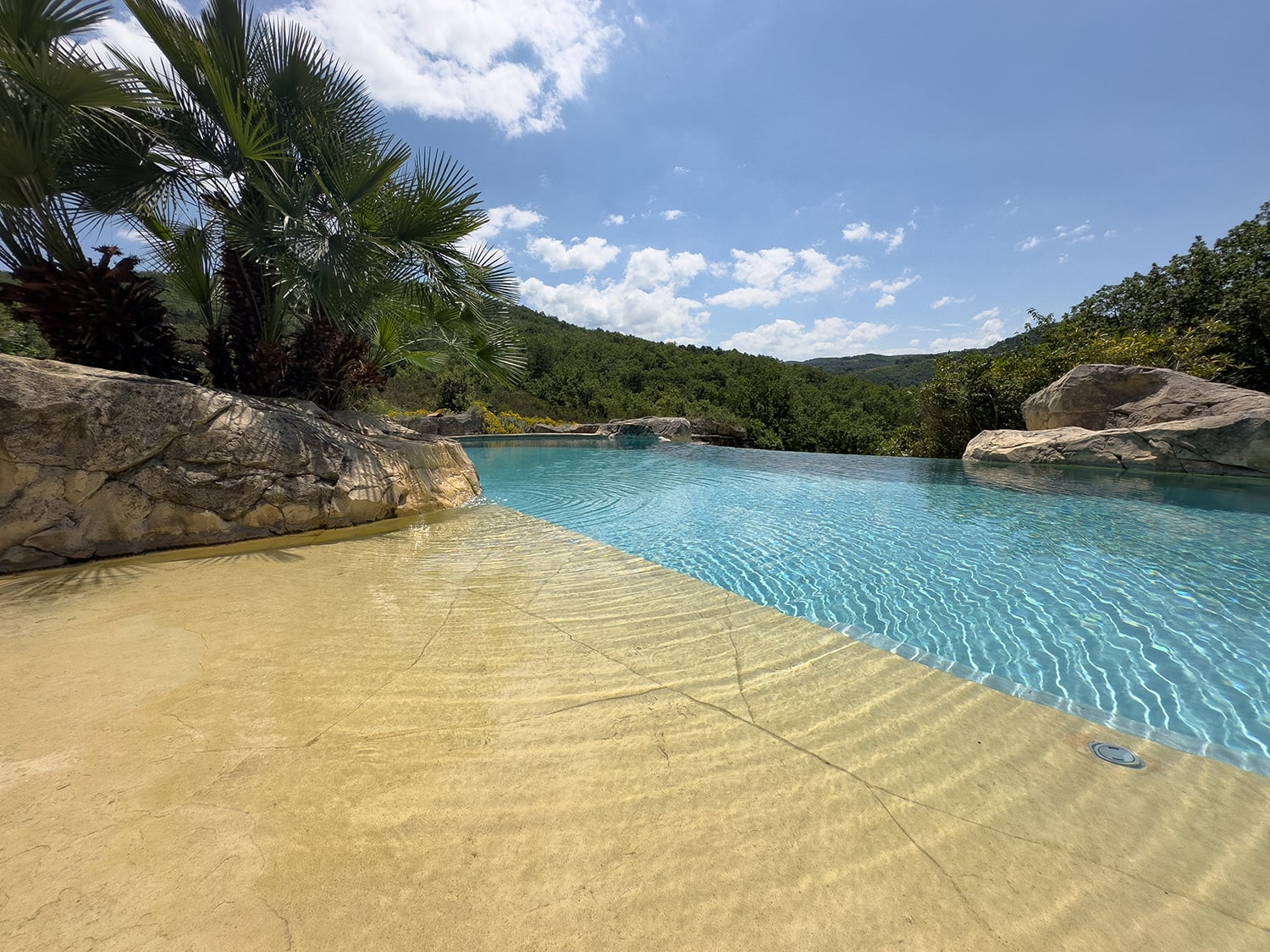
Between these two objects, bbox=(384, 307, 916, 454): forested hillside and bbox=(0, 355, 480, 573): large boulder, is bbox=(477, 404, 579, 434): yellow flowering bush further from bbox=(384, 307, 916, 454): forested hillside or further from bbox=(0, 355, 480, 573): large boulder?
bbox=(0, 355, 480, 573): large boulder

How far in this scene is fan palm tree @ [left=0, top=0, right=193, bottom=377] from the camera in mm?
3391

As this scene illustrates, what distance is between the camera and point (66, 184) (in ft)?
13.1

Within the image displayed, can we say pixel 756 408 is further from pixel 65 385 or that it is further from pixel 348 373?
pixel 65 385

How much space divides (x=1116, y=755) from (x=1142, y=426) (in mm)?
11714

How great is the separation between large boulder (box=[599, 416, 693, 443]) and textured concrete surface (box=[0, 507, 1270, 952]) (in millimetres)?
18577

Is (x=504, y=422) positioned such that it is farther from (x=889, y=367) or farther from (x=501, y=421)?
(x=889, y=367)

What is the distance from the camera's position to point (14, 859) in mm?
980

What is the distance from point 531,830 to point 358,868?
369mm

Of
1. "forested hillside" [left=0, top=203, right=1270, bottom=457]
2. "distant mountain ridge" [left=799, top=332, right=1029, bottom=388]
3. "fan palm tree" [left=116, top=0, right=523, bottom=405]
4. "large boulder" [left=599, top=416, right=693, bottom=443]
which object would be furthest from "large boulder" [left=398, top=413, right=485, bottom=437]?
"distant mountain ridge" [left=799, top=332, right=1029, bottom=388]

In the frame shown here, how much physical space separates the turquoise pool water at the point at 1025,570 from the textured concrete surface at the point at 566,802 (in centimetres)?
69

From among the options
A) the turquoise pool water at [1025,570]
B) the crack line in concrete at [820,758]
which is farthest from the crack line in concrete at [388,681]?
the turquoise pool water at [1025,570]

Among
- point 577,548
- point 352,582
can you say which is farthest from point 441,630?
point 577,548

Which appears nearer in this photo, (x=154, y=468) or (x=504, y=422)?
(x=154, y=468)

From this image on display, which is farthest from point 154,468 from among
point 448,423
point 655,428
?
point 655,428
